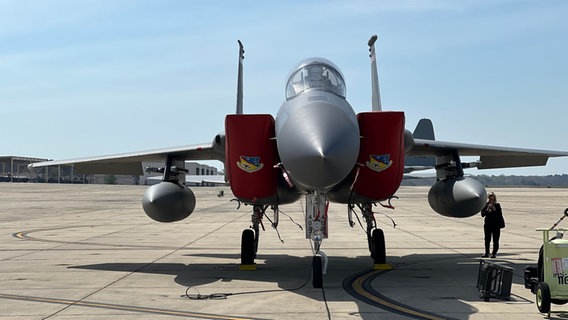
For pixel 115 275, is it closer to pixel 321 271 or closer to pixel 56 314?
pixel 56 314

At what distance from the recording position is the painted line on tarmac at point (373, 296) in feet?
22.9

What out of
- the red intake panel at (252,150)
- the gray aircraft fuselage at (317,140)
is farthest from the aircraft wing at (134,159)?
the gray aircraft fuselage at (317,140)

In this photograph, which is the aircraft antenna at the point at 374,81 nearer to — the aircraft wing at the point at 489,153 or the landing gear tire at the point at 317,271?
the aircraft wing at the point at 489,153

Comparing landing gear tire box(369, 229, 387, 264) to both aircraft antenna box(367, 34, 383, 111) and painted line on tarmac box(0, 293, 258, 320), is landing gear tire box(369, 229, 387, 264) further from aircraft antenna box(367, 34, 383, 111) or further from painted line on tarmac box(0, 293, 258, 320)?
painted line on tarmac box(0, 293, 258, 320)

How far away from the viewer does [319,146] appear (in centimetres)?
713

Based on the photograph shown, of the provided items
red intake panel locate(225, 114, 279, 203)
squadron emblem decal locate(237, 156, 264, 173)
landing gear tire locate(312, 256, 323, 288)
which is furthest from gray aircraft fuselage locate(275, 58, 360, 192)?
landing gear tire locate(312, 256, 323, 288)

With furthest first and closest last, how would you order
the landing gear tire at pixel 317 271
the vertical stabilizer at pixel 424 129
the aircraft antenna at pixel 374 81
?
the vertical stabilizer at pixel 424 129 → the aircraft antenna at pixel 374 81 → the landing gear tire at pixel 317 271

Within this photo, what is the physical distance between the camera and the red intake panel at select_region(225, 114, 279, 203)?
345 inches

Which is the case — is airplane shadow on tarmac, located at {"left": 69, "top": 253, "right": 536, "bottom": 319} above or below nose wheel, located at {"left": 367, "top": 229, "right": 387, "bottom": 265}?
below

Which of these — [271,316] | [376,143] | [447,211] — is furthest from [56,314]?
[447,211]

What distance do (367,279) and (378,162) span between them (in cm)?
232

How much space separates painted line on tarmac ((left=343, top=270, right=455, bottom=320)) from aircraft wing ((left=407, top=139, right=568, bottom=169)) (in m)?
2.84

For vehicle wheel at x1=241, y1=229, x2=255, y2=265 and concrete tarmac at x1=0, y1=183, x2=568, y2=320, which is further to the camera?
vehicle wheel at x1=241, y1=229, x2=255, y2=265

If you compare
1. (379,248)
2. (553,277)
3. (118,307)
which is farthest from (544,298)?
(118,307)
